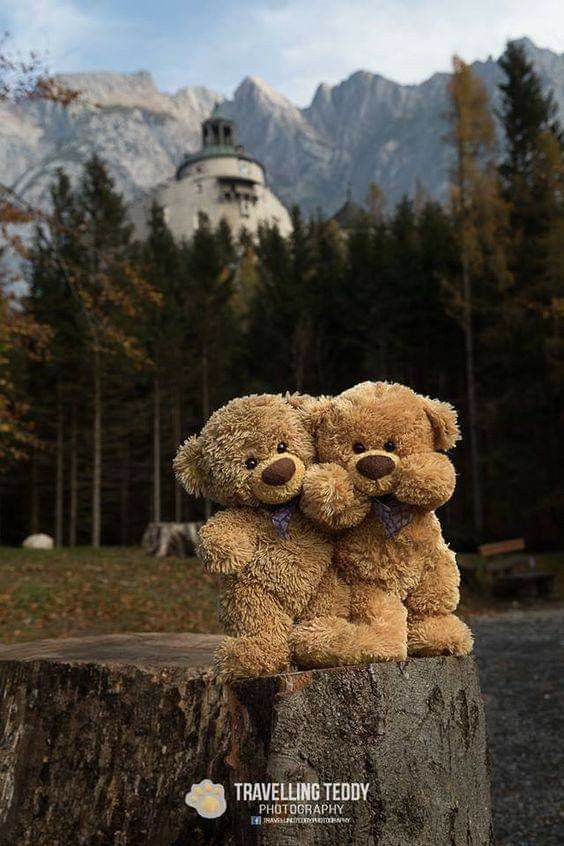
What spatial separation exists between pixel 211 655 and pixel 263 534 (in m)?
0.68

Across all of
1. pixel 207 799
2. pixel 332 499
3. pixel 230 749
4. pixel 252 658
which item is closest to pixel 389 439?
pixel 332 499

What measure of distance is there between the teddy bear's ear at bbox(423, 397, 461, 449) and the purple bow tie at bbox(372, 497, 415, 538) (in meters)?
0.23

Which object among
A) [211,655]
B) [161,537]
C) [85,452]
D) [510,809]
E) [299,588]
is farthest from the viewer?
[85,452]

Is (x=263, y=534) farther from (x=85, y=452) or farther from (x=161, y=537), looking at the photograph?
(x=85, y=452)

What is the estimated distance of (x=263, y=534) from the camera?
2.08 meters

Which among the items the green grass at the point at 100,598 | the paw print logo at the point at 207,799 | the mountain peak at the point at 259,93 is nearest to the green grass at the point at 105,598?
the green grass at the point at 100,598

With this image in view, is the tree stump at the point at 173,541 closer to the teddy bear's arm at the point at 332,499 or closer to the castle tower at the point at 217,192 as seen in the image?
the teddy bear's arm at the point at 332,499

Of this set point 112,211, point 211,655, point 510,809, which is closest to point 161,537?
point 510,809

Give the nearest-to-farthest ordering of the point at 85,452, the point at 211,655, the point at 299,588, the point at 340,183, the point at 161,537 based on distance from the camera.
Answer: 1. the point at 299,588
2. the point at 211,655
3. the point at 161,537
4. the point at 85,452
5. the point at 340,183

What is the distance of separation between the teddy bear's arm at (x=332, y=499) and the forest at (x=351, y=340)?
43.0ft

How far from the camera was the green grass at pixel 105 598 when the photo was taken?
7.55 m

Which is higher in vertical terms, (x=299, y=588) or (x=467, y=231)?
(x=467, y=231)

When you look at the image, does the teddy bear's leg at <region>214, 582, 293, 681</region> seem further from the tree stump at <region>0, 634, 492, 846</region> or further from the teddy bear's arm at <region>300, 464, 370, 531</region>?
the teddy bear's arm at <region>300, 464, 370, 531</region>

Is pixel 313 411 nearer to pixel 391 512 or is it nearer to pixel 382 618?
pixel 391 512
